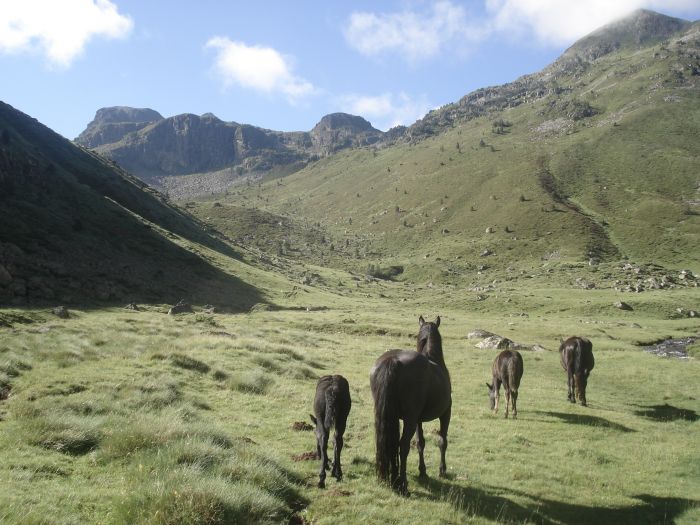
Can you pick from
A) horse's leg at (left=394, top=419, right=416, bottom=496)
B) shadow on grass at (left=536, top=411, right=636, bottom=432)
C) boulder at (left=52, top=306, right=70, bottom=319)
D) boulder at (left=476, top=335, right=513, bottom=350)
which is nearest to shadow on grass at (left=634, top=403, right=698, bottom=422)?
shadow on grass at (left=536, top=411, right=636, bottom=432)

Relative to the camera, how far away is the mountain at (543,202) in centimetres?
10412

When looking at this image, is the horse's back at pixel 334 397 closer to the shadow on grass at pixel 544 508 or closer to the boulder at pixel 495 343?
the shadow on grass at pixel 544 508

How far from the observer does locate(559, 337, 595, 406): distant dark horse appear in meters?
20.2

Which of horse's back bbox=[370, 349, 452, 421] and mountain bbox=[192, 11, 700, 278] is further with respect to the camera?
mountain bbox=[192, 11, 700, 278]

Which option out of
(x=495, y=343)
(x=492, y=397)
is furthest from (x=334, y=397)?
(x=495, y=343)

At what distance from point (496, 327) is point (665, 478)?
1454 inches

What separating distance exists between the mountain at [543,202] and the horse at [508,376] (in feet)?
228

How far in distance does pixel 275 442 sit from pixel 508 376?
1016cm

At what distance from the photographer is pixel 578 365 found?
66.8 feet

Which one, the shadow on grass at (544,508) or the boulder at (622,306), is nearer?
the shadow on grass at (544,508)

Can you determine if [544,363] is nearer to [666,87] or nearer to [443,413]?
[443,413]

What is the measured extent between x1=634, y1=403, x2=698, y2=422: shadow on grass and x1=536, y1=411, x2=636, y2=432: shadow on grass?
336 cm

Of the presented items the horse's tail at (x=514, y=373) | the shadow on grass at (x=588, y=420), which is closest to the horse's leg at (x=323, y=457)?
the horse's tail at (x=514, y=373)

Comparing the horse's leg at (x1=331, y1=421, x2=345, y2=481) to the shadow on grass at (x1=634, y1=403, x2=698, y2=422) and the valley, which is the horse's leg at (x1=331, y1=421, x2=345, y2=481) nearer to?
the valley
